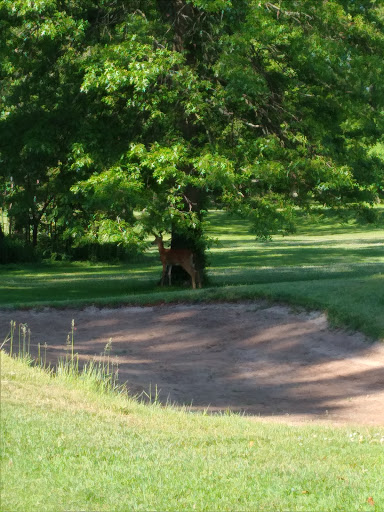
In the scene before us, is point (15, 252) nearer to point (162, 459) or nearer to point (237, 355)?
point (237, 355)

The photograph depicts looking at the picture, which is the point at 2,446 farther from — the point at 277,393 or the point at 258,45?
the point at 258,45

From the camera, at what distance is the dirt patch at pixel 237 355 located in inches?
363

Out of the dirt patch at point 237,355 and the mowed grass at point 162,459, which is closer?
the mowed grass at point 162,459

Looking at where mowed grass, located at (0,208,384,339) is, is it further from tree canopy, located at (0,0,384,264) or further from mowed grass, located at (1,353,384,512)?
mowed grass, located at (1,353,384,512)

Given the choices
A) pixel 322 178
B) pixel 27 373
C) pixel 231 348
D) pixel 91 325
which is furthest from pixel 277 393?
pixel 322 178

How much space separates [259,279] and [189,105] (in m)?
6.33

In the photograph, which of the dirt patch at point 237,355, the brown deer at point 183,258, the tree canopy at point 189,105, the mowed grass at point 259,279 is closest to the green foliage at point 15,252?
the mowed grass at point 259,279

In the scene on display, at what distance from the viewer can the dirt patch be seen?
30.3ft

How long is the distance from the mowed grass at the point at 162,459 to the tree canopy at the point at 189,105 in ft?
27.9

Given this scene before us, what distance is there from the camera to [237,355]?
11656 mm

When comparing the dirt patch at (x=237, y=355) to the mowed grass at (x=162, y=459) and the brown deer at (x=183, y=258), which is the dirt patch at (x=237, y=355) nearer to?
the mowed grass at (x=162, y=459)

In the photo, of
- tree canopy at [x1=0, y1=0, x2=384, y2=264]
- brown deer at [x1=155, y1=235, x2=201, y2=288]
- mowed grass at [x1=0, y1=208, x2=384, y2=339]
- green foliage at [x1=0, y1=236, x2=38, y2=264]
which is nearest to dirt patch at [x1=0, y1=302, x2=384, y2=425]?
mowed grass at [x1=0, y1=208, x2=384, y2=339]

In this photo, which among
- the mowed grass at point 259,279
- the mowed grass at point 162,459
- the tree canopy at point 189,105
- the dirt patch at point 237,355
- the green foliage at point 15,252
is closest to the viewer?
the mowed grass at point 162,459

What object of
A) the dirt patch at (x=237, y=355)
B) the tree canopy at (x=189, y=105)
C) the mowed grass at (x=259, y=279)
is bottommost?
the dirt patch at (x=237, y=355)
